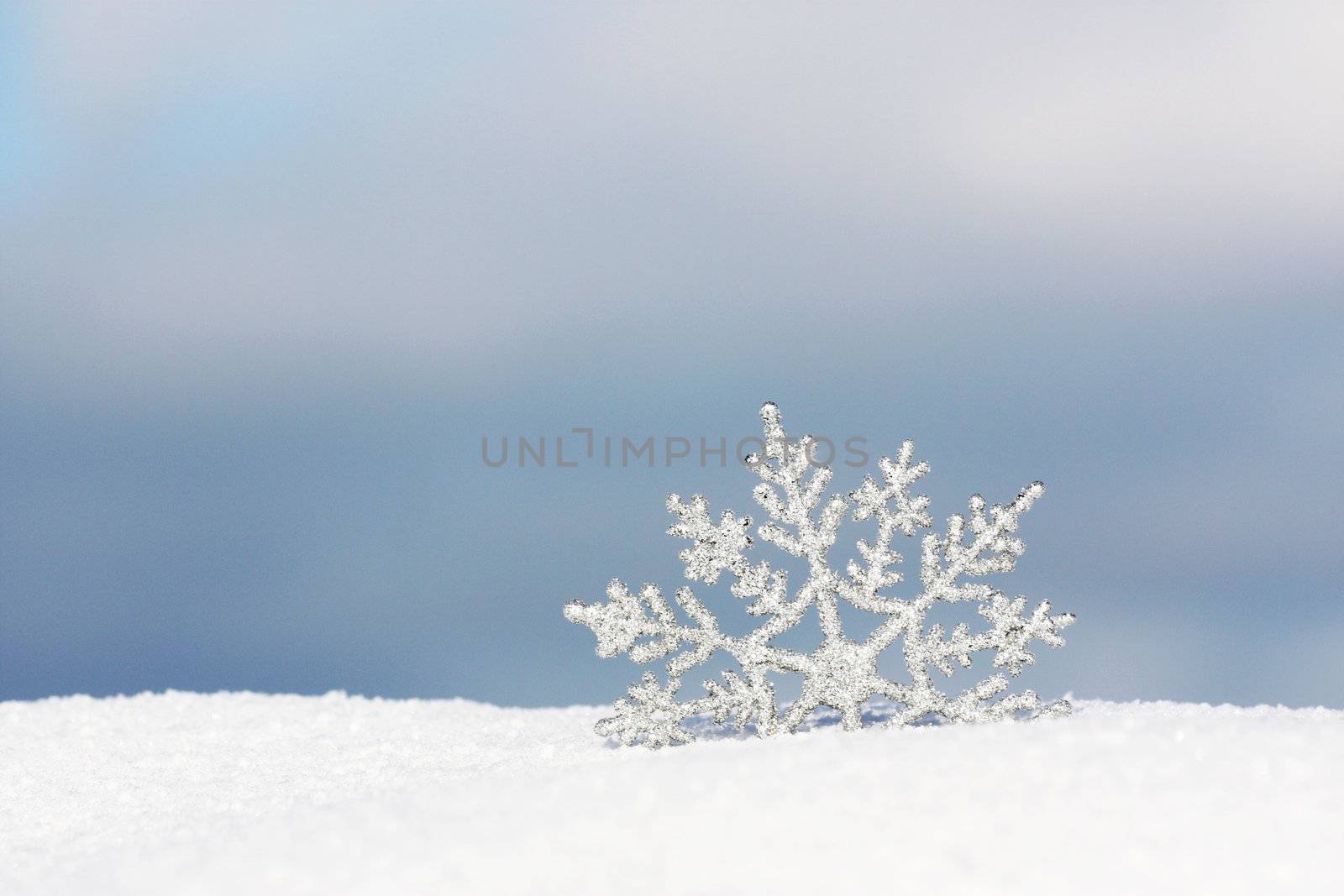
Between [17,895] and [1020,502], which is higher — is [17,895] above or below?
below

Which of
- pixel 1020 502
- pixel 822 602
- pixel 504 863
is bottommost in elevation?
pixel 504 863

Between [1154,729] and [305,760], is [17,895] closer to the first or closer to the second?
[305,760]

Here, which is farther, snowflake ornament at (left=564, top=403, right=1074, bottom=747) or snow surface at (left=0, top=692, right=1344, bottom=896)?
snowflake ornament at (left=564, top=403, right=1074, bottom=747)

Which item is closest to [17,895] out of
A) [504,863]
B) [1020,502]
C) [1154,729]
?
[504,863]

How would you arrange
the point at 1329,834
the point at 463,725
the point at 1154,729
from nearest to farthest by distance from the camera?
the point at 1329,834 → the point at 1154,729 → the point at 463,725

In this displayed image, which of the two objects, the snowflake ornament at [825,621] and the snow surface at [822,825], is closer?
the snow surface at [822,825]

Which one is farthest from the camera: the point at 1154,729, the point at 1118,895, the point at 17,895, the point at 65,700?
the point at 65,700

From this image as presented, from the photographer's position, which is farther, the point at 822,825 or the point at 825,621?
the point at 825,621

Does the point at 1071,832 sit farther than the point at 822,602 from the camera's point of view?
No
